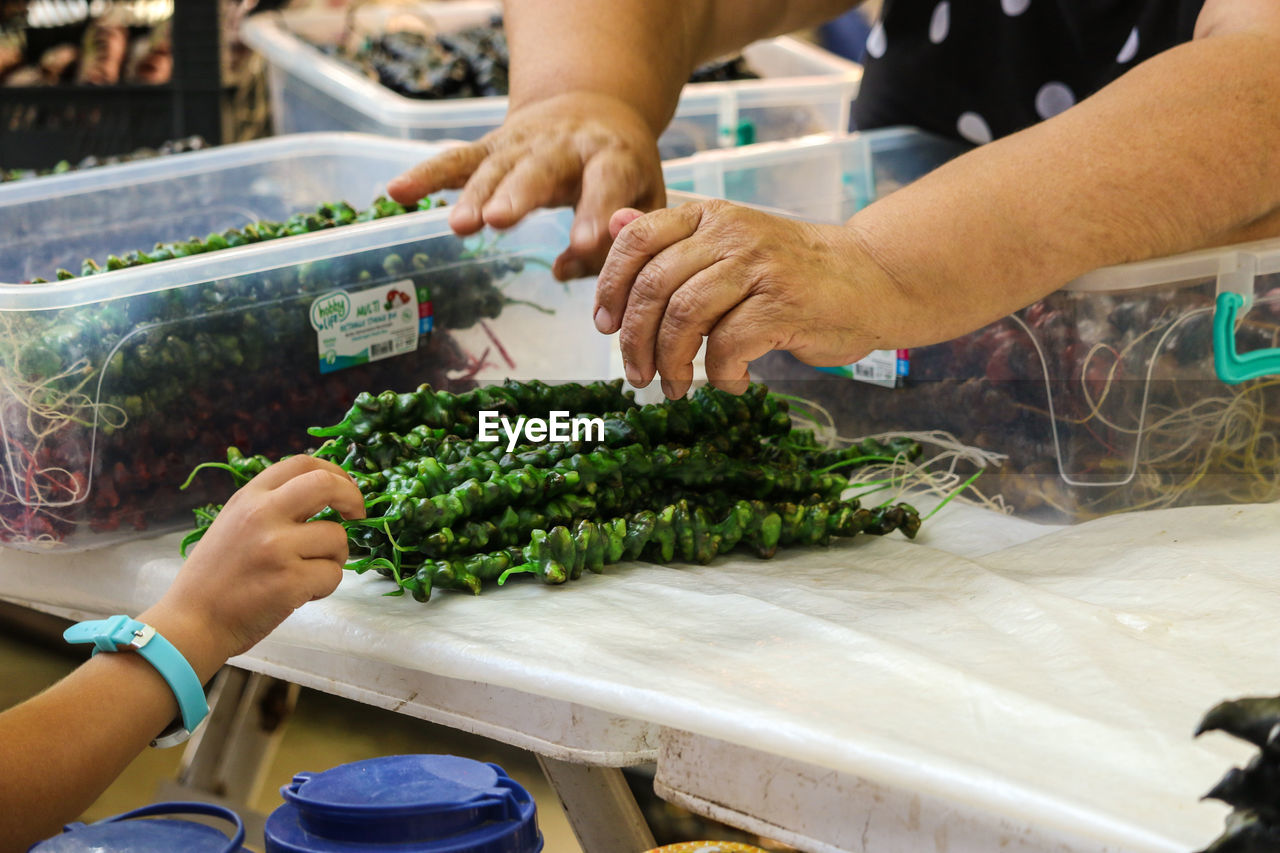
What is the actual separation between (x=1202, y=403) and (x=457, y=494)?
743mm

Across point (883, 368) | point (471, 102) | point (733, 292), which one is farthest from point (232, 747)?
point (471, 102)

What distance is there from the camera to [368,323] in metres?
1.34

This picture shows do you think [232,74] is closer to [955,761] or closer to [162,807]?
[162,807]

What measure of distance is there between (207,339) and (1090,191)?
88 centimetres

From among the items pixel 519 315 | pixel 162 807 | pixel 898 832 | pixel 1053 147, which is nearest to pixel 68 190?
pixel 519 315

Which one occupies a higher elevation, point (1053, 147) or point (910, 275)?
point (1053, 147)

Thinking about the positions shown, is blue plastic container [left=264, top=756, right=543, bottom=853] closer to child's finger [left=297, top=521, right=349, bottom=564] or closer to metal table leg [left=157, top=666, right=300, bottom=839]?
child's finger [left=297, top=521, right=349, bottom=564]

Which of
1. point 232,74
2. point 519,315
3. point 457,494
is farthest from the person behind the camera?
point 232,74

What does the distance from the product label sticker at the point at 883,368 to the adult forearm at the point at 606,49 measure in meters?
0.47

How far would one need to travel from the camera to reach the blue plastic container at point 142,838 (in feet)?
2.31

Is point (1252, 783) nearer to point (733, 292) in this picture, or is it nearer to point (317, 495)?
point (733, 292)

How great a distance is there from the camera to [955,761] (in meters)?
Answer: 0.71

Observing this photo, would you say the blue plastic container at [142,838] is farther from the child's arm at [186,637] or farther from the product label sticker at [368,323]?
the product label sticker at [368,323]

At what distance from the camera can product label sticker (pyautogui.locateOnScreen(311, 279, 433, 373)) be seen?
4.27ft
